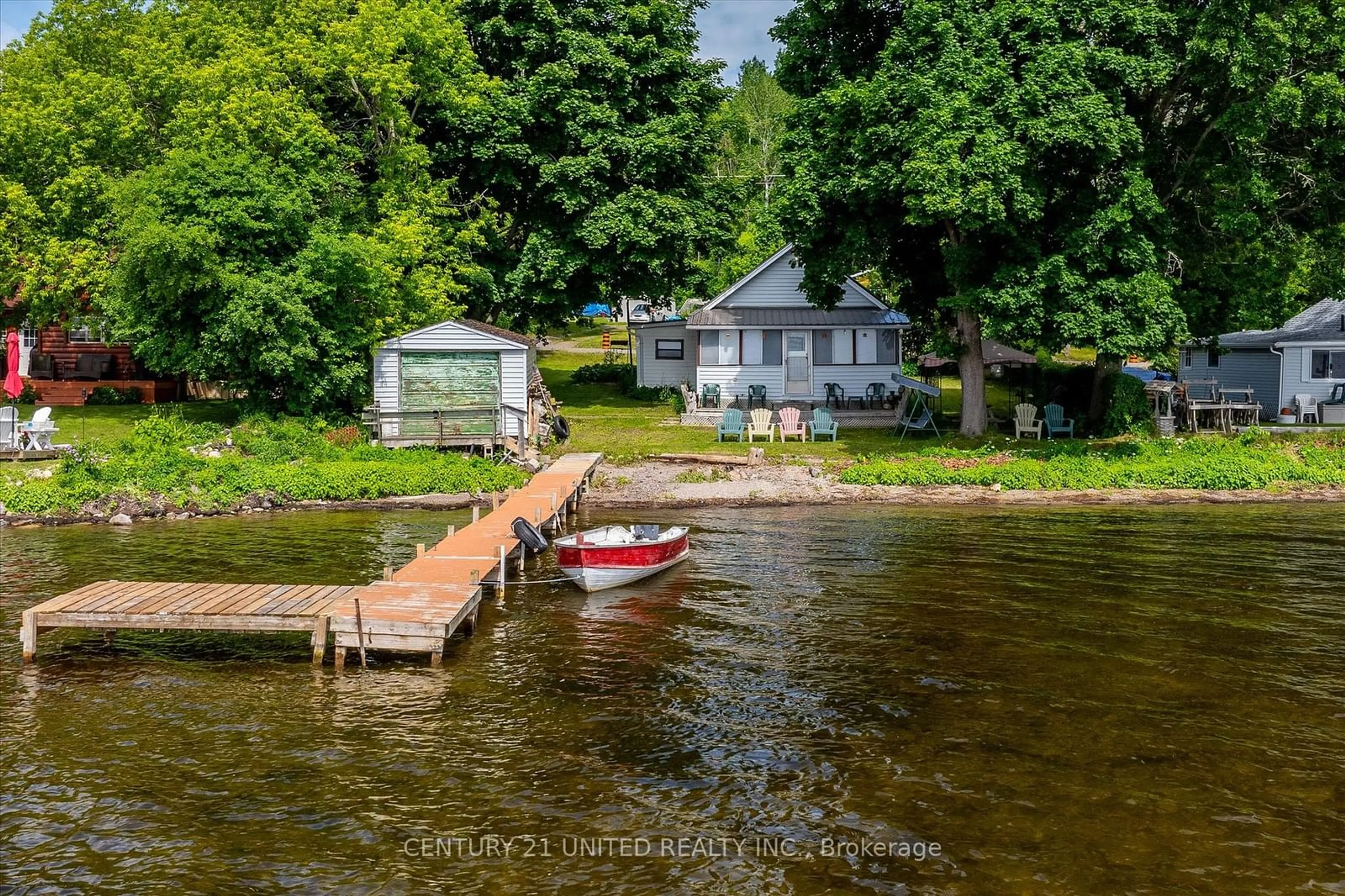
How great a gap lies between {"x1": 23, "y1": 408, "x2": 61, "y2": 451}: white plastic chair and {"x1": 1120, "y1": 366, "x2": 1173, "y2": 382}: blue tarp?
123ft

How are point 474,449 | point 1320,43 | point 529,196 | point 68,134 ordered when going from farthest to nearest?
point 529,196 → point 68,134 → point 474,449 → point 1320,43

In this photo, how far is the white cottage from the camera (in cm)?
3291

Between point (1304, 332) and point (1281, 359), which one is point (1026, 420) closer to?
point (1281, 359)

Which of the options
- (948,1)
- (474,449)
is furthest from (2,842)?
(948,1)

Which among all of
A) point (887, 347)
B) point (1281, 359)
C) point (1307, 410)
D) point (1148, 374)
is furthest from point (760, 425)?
point (1148, 374)

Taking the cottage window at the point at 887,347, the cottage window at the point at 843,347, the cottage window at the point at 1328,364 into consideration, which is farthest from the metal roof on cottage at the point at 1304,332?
the cottage window at the point at 843,347

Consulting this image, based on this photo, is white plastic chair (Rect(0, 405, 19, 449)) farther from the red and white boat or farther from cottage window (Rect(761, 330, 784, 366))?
cottage window (Rect(761, 330, 784, 366))

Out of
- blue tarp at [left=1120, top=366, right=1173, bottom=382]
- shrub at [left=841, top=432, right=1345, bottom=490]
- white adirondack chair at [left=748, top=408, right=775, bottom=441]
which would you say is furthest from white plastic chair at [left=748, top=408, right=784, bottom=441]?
blue tarp at [left=1120, top=366, right=1173, bottom=382]

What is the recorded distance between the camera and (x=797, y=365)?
141 feet

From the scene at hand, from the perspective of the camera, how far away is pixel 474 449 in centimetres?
3338

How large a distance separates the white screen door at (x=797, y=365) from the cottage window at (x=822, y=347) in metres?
0.28

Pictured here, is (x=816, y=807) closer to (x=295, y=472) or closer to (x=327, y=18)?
(x=295, y=472)

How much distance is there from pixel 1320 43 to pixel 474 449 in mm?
24579

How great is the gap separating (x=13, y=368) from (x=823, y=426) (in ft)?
80.8
